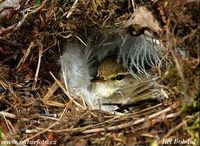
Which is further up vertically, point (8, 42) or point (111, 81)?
point (8, 42)

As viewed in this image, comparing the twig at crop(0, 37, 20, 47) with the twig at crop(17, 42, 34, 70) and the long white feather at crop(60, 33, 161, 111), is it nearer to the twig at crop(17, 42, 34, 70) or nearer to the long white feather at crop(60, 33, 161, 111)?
the twig at crop(17, 42, 34, 70)

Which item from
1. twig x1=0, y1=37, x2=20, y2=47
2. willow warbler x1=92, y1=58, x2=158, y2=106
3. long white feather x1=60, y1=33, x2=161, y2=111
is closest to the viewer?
twig x1=0, y1=37, x2=20, y2=47

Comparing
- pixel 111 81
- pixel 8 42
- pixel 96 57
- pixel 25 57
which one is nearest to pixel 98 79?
pixel 111 81

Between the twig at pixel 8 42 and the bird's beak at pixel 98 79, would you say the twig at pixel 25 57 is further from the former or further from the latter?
the bird's beak at pixel 98 79

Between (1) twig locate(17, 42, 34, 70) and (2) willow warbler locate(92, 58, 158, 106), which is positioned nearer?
(1) twig locate(17, 42, 34, 70)

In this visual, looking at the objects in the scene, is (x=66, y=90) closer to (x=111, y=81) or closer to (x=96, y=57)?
(x=111, y=81)

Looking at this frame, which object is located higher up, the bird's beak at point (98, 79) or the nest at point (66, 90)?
the nest at point (66, 90)

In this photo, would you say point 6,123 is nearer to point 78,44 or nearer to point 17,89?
point 17,89

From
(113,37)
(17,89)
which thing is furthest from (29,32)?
(113,37)

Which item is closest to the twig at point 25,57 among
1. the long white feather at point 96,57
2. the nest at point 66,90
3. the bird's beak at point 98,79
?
the nest at point 66,90

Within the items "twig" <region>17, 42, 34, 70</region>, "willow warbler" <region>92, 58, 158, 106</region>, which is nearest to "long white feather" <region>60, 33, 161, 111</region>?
"willow warbler" <region>92, 58, 158, 106</region>

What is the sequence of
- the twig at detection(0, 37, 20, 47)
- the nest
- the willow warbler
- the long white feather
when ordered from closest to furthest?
the nest → the twig at detection(0, 37, 20, 47) → the long white feather → the willow warbler
